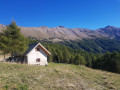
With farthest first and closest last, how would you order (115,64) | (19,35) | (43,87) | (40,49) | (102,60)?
(102,60) < (115,64) < (40,49) < (19,35) < (43,87)

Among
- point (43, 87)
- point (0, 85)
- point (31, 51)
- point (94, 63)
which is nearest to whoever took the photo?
point (0, 85)

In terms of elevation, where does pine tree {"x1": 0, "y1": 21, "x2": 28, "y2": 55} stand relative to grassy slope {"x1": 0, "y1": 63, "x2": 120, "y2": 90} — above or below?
above

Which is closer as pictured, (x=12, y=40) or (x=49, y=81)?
(x=49, y=81)

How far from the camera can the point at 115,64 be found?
157ft

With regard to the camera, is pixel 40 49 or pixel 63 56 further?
pixel 63 56

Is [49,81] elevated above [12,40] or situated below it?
below

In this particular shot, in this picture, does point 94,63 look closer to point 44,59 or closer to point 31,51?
point 44,59

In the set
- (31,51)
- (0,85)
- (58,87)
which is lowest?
(58,87)

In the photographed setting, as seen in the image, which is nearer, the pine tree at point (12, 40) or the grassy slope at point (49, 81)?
the grassy slope at point (49, 81)

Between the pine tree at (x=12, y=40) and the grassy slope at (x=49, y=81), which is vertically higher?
the pine tree at (x=12, y=40)

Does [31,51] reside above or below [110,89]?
above

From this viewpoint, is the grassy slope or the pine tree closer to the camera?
the grassy slope

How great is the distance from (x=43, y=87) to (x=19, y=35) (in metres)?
17.8

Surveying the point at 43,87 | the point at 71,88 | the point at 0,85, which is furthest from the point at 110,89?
the point at 0,85
